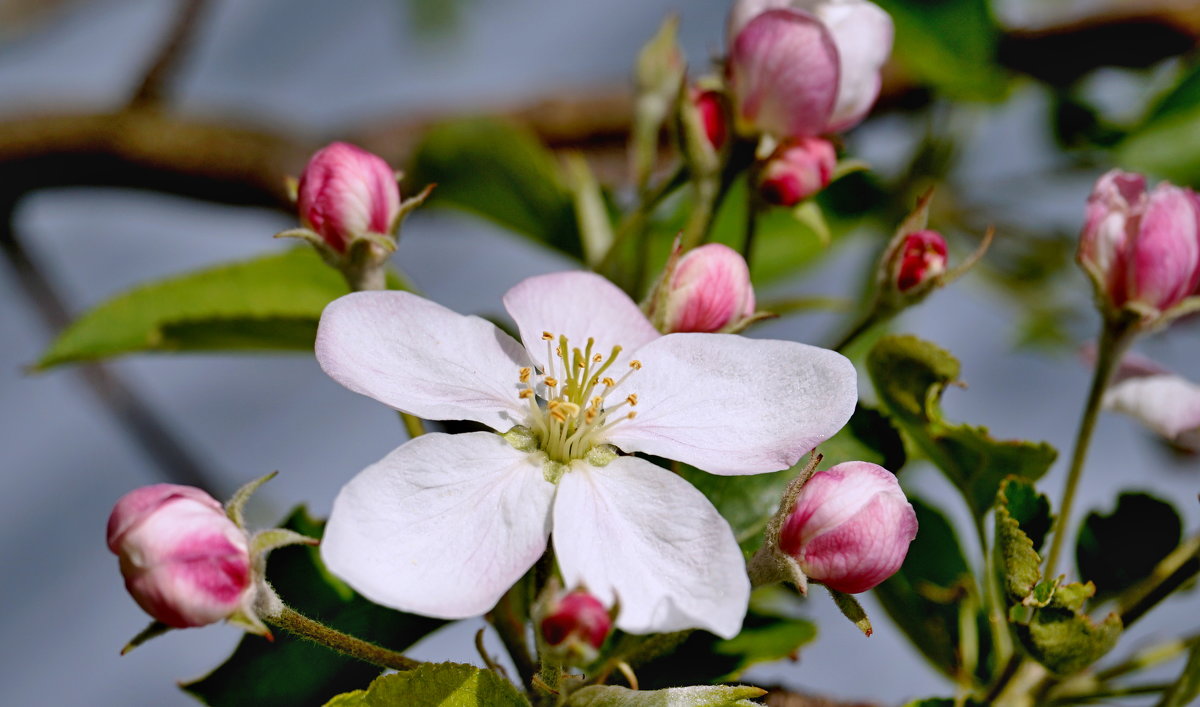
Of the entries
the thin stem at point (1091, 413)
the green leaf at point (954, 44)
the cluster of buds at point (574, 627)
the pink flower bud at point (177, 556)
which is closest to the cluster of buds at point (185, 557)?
the pink flower bud at point (177, 556)

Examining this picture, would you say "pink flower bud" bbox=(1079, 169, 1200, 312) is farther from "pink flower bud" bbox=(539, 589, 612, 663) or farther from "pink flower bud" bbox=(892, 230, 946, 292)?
"pink flower bud" bbox=(539, 589, 612, 663)

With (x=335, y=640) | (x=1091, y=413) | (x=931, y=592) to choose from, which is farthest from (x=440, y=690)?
(x=1091, y=413)

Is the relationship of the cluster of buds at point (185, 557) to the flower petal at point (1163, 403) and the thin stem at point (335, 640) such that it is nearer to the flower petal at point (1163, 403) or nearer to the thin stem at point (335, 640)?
the thin stem at point (335, 640)

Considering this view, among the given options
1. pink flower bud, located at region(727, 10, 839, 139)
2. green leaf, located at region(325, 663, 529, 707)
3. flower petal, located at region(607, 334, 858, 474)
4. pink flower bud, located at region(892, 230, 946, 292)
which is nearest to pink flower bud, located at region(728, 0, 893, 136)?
pink flower bud, located at region(727, 10, 839, 139)

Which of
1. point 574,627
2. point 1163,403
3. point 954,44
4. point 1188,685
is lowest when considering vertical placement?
point 1188,685

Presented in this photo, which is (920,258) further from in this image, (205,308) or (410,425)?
(205,308)

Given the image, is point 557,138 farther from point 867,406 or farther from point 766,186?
point 867,406

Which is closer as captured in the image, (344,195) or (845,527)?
(845,527)

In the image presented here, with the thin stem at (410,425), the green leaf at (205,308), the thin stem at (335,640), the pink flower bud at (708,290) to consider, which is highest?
the pink flower bud at (708,290)
